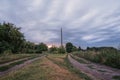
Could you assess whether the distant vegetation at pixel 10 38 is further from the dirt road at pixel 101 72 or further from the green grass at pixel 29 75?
the green grass at pixel 29 75

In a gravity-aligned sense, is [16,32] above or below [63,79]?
above

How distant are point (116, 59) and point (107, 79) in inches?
438

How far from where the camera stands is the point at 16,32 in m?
74.4

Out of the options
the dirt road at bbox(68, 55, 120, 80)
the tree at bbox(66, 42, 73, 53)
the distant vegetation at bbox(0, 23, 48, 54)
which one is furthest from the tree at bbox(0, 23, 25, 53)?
the tree at bbox(66, 42, 73, 53)

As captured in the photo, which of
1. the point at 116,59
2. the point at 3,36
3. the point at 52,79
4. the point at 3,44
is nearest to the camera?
the point at 52,79

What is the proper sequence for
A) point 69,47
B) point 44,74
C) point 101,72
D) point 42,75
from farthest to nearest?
point 69,47 < point 101,72 < point 44,74 < point 42,75

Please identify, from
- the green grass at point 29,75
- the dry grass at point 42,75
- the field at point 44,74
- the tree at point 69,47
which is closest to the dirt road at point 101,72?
the field at point 44,74

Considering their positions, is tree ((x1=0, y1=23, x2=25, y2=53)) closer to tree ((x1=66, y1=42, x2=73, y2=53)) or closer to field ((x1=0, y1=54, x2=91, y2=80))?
field ((x1=0, y1=54, x2=91, y2=80))

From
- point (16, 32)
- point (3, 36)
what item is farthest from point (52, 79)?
point (16, 32)

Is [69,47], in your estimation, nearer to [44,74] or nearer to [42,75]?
[44,74]

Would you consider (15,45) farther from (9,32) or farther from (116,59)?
(116,59)

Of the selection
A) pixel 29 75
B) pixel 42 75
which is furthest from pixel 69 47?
pixel 42 75

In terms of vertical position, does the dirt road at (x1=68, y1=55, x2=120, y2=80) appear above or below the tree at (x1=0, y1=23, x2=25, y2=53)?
below

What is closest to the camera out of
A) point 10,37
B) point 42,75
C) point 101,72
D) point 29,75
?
point 42,75
